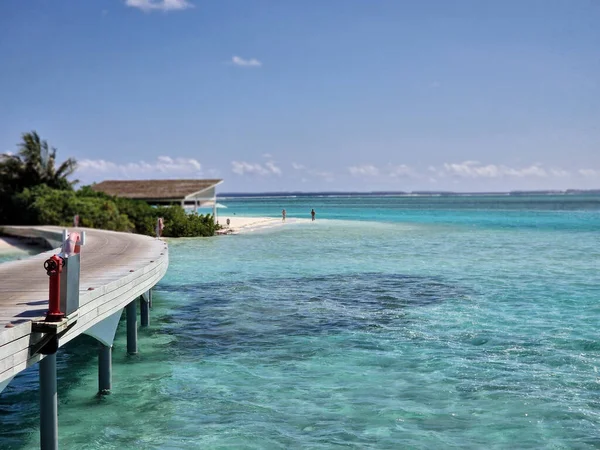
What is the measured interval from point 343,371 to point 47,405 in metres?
6.36

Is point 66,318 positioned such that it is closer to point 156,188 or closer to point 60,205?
point 60,205

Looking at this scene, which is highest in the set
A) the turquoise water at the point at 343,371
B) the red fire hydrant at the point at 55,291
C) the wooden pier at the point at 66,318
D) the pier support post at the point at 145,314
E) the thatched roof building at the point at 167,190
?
the thatched roof building at the point at 167,190

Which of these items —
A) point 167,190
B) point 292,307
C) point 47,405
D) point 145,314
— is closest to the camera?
point 47,405

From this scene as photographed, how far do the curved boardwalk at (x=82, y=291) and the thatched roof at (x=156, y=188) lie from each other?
121ft

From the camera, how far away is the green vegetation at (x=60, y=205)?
4328 centimetres

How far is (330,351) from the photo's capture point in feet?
48.8

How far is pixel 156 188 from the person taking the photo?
60.7m

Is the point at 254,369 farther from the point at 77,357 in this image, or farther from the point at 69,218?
the point at 69,218

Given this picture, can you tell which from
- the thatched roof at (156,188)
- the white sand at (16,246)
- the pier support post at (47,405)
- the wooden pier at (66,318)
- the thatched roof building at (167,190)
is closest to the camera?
the wooden pier at (66,318)

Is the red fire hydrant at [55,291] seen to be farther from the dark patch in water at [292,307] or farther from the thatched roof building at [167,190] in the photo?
the thatched roof building at [167,190]

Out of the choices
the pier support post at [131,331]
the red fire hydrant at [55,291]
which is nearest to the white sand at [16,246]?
the pier support post at [131,331]

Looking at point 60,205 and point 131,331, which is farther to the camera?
point 60,205

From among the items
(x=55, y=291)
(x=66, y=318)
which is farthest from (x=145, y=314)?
(x=55, y=291)

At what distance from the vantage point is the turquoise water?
10.2 meters
